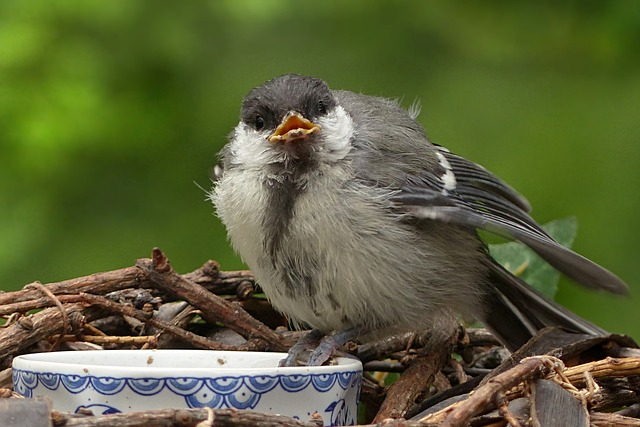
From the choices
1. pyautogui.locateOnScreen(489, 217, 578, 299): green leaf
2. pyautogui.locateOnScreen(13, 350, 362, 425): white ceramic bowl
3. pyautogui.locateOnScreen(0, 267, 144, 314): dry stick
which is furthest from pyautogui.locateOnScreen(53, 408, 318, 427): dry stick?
pyautogui.locateOnScreen(489, 217, 578, 299): green leaf

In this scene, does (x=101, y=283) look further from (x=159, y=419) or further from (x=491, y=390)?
(x=491, y=390)

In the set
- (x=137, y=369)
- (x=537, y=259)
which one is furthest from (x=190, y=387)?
(x=537, y=259)

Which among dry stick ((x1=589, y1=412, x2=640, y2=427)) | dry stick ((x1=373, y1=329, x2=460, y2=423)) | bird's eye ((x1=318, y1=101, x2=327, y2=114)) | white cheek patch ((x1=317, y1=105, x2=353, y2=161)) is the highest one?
bird's eye ((x1=318, y1=101, x2=327, y2=114))

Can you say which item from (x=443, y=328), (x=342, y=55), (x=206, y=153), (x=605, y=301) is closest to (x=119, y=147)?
(x=206, y=153)

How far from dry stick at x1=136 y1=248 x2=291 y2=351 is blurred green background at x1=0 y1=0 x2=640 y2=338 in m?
0.65

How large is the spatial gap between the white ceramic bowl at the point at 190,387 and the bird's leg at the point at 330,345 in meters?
0.21

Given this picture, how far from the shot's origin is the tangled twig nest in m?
1.28

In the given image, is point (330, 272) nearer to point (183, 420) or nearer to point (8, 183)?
point (183, 420)

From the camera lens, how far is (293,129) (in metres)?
1.55

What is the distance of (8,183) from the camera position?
224 centimetres

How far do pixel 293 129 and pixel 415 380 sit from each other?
44 centimetres

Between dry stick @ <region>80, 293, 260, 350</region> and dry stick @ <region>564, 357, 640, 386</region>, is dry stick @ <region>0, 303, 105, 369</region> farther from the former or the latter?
dry stick @ <region>564, 357, 640, 386</region>

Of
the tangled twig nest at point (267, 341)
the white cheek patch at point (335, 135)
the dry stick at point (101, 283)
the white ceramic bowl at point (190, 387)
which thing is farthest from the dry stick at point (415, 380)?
the dry stick at point (101, 283)

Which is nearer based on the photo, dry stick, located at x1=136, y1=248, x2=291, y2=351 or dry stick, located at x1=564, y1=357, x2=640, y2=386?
dry stick, located at x1=564, y1=357, x2=640, y2=386
